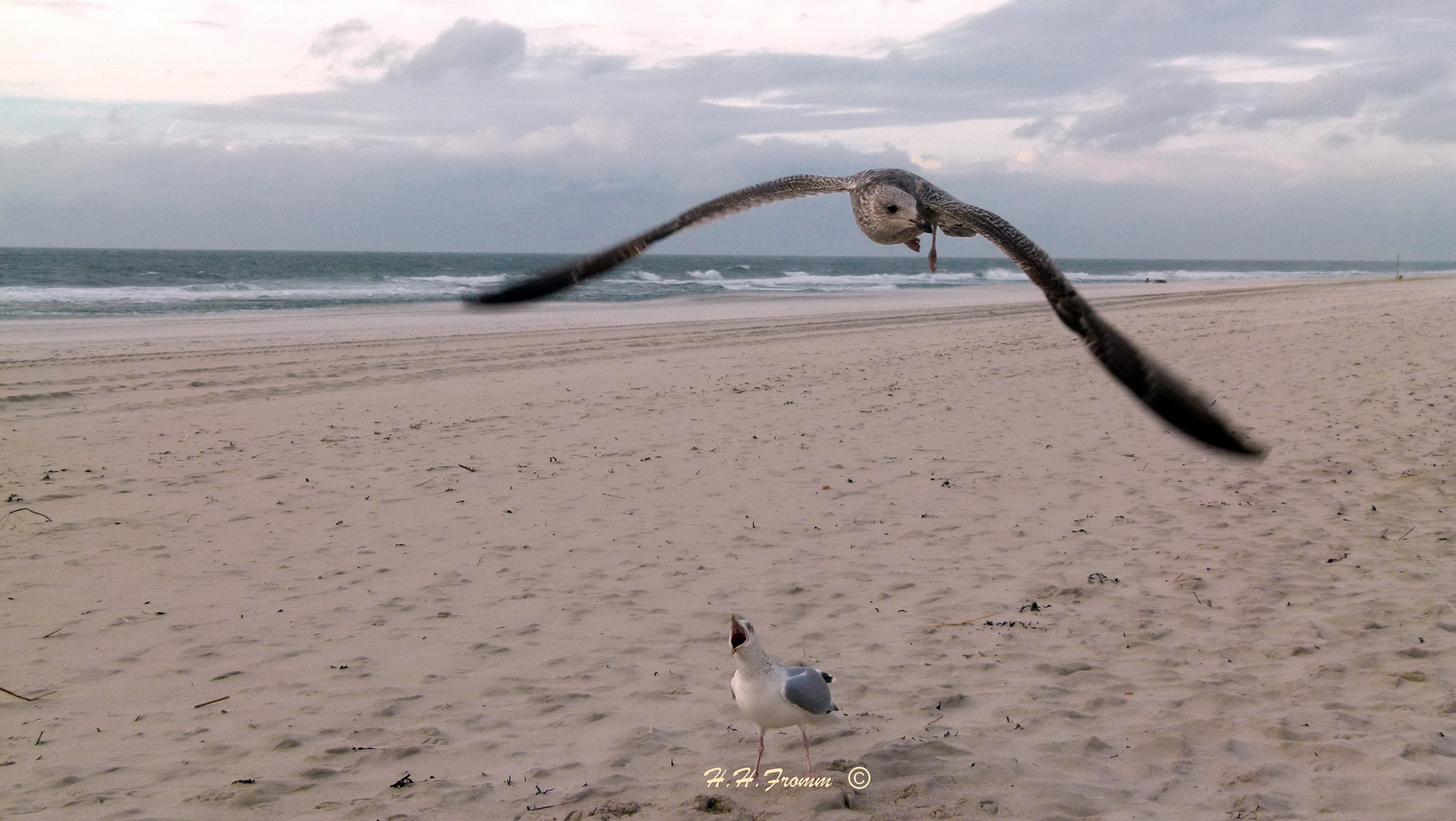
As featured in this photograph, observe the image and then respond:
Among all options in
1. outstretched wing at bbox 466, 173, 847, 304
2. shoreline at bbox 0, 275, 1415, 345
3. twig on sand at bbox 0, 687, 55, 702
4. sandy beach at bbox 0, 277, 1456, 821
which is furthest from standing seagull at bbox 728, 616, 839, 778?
shoreline at bbox 0, 275, 1415, 345

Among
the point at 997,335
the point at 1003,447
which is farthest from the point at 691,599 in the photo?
the point at 997,335

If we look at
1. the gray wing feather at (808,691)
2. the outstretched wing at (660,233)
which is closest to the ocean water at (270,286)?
the outstretched wing at (660,233)

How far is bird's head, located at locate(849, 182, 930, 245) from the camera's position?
4.61 meters

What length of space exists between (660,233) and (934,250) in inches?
55.5

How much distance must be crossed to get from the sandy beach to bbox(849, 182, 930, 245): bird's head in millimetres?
1554

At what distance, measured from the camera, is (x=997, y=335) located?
18.6 meters

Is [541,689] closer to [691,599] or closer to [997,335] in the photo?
[691,599]

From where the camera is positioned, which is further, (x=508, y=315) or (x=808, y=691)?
(x=508, y=315)

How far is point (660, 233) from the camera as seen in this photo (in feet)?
16.8

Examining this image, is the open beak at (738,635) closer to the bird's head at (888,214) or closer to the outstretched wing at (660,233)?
the outstretched wing at (660,233)

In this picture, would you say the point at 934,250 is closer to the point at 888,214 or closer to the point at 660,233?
the point at 888,214

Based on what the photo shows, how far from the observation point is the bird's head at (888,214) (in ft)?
15.1

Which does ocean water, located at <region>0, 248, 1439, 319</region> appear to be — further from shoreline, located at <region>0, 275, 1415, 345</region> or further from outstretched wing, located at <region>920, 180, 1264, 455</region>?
outstretched wing, located at <region>920, 180, 1264, 455</region>

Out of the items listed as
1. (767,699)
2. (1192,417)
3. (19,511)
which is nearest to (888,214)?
(1192,417)
